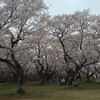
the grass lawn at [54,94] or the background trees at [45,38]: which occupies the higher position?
the background trees at [45,38]

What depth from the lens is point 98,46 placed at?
46750 millimetres

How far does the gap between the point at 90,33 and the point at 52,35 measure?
6.46 meters

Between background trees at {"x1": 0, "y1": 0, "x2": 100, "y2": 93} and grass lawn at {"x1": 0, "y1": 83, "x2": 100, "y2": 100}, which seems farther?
background trees at {"x1": 0, "y1": 0, "x2": 100, "y2": 93}

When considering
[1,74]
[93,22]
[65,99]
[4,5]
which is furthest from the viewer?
[1,74]

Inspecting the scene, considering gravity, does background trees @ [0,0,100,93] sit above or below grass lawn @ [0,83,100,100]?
above

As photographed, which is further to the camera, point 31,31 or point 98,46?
point 98,46

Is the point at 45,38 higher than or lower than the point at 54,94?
higher

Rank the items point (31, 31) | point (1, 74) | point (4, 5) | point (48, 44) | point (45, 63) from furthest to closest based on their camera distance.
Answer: point (1, 74), point (45, 63), point (48, 44), point (31, 31), point (4, 5)

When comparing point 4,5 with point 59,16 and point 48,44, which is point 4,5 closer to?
point 59,16

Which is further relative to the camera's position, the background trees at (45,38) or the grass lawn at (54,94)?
the background trees at (45,38)

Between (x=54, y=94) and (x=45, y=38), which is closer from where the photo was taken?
(x=54, y=94)

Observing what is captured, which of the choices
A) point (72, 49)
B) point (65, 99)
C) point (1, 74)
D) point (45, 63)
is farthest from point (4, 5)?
point (1, 74)

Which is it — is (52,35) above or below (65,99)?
above

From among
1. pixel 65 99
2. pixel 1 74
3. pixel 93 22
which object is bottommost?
pixel 65 99
